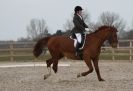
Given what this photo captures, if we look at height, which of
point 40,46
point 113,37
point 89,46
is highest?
point 113,37

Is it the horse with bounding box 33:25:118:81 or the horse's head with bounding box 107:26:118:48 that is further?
the horse's head with bounding box 107:26:118:48

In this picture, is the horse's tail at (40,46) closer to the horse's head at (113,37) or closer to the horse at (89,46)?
the horse at (89,46)

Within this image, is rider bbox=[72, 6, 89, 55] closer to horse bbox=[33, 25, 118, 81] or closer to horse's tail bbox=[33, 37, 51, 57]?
horse bbox=[33, 25, 118, 81]

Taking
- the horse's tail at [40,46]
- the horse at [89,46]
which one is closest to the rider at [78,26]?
the horse at [89,46]

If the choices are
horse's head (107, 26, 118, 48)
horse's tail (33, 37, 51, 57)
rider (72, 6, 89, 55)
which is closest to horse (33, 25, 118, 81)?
horse's head (107, 26, 118, 48)

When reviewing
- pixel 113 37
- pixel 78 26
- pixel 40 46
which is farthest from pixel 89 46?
pixel 40 46

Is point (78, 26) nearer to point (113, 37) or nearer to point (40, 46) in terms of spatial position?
point (113, 37)

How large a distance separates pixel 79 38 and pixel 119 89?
2708 mm

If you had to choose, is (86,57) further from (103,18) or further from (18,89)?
(103,18)

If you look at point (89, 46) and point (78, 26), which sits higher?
point (78, 26)

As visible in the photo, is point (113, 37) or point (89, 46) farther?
point (113, 37)

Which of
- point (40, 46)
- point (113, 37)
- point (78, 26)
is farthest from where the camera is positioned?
point (40, 46)

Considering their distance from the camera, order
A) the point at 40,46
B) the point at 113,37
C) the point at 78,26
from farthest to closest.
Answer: the point at 40,46 → the point at 113,37 → the point at 78,26

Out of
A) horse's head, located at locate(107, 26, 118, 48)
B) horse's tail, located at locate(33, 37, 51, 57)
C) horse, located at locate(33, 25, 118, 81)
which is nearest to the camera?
horse, located at locate(33, 25, 118, 81)
